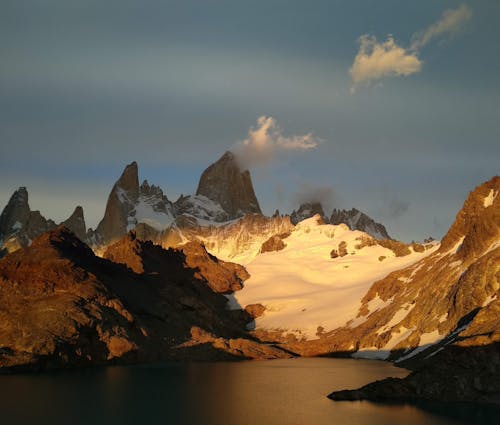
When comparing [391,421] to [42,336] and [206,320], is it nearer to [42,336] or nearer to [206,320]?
[42,336]

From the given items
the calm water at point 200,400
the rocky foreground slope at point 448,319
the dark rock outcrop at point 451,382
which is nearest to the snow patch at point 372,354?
the rocky foreground slope at point 448,319

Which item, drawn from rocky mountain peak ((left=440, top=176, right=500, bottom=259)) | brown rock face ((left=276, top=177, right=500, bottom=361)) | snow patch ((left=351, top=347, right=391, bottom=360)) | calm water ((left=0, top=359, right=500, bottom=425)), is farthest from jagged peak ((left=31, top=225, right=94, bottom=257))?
rocky mountain peak ((left=440, top=176, right=500, bottom=259))

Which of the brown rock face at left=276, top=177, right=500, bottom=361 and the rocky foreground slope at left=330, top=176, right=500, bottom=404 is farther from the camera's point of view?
the brown rock face at left=276, top=177, right=500, bottom=361

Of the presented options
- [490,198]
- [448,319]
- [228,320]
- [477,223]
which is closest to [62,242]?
[228,320]

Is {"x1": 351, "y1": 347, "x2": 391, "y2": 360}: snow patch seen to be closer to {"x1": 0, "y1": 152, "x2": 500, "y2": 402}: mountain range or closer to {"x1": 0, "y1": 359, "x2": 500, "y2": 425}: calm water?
{"x1": 0, "y1": 152, "x2": 500, "y2": 402}: mountain range

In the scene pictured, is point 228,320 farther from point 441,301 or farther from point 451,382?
point 451,382

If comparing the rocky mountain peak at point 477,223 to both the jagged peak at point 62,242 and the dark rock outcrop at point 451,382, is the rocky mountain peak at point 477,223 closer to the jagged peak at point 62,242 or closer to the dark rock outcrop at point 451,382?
the dark rock outcrop at point 451,382
